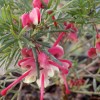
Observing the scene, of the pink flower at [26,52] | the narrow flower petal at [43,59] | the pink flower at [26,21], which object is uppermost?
the pink flower at [26,21]

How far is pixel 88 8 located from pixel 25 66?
0.81 feet

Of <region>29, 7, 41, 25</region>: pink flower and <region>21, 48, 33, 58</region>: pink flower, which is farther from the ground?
<region>29, 7, 41, 25</region>: pink flower

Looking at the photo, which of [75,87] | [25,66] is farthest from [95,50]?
[75,87]

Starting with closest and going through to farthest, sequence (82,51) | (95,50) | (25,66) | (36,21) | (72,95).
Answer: (36,21)
(25,66)
(95,50)
(72,95)
(82,51)

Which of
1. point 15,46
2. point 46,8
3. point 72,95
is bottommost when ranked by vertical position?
point 72,95

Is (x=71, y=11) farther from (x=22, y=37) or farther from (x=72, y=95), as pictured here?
(x=72, y=95)

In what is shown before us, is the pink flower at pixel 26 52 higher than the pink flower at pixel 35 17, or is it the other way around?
the pink flower at pixel 35 17

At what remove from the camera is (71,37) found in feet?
4.08

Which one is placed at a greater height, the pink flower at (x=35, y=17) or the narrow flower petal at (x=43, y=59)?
the pink flower at (x=35, y=17)

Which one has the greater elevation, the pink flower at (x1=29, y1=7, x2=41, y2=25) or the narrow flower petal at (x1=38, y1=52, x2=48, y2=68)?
the pink flower at (x1=29, y1=7, x2=41, y2=25)

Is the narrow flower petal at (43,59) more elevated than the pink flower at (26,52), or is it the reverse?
the pink flower at (26,52)

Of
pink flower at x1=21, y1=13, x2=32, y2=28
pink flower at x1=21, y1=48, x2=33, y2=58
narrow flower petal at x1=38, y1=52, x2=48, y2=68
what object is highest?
pink flower at x1=21, y1=13, x2=32, y2=28

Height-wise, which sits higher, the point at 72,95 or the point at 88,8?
the point at 88,8

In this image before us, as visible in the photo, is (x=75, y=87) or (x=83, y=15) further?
(x=75, y=87)
